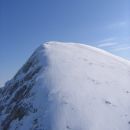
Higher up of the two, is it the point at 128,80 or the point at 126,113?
the point at 128,80

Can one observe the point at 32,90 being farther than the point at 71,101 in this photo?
Yes

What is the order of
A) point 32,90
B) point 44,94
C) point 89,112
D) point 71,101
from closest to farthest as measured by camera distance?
point 89,112
point 71,101
point 44,94
point 32,90

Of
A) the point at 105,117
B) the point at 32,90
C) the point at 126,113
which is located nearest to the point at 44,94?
the point at 32,90

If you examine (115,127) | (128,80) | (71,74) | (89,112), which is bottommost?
(115,127)

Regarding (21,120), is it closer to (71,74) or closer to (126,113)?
(71,74)

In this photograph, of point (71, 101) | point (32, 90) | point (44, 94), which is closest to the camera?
point (71, 101)

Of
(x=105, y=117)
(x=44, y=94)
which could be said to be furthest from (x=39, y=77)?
(x=105, y=117)
